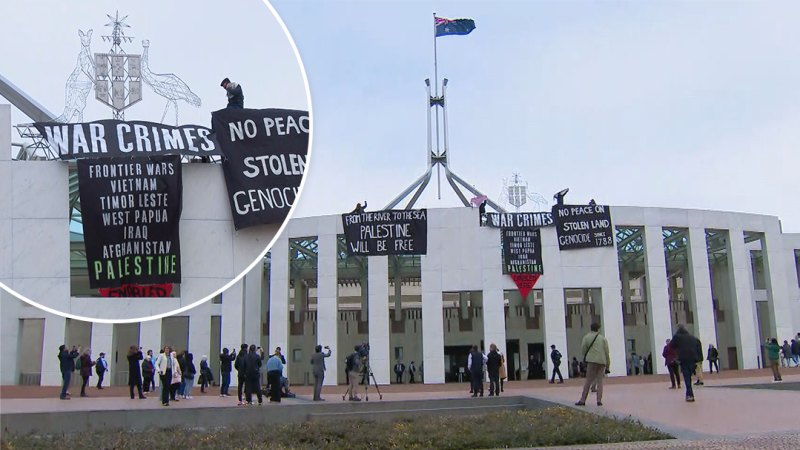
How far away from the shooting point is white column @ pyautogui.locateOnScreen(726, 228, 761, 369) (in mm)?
34281

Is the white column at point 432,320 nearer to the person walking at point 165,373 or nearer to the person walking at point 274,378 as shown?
the person walking at point 274,378

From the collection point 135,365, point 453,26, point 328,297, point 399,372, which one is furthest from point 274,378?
point 453,26

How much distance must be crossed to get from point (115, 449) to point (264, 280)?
32.5 meters

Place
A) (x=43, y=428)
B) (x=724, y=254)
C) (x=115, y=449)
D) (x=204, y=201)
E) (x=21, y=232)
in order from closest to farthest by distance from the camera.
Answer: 1. (x=21, y=232)
2. (x=204, y=201)
3. (x=115, y=449)
4. (x=43, y=428)
5. (x=724, y=254)

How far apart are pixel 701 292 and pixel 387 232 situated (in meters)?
14.1

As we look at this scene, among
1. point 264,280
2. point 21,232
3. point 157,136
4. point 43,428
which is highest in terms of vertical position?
point 264,280

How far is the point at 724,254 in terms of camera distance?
41906mm

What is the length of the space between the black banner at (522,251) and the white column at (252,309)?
1107cm

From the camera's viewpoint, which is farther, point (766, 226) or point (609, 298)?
point (766, 226)

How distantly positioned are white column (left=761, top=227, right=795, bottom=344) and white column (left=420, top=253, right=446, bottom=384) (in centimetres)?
1568

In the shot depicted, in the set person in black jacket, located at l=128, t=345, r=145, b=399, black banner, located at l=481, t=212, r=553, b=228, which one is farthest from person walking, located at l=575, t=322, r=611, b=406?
black banner, located at l=481, t=212, r=553, b=228

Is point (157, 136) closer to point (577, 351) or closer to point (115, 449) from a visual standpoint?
point (115, 449)

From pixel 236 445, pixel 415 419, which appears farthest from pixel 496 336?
pixel 236 445

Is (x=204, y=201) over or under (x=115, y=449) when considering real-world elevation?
over
